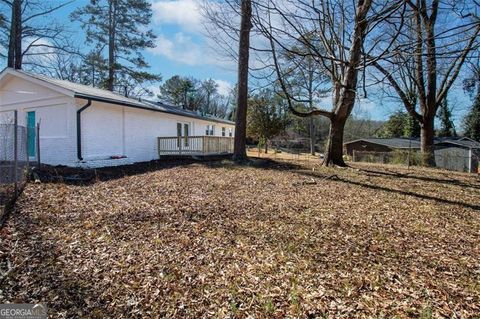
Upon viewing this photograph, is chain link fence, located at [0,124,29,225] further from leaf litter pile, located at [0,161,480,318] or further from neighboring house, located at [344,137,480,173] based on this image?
neighboring house, located at [344,137,480,173]

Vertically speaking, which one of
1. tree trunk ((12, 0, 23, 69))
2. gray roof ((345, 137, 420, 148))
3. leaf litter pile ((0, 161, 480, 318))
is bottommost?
leaf litter pile ((0, 161, 480, 318))

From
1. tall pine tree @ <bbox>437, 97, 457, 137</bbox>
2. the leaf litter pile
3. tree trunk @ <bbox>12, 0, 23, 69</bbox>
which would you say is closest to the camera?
the leaf litter pile

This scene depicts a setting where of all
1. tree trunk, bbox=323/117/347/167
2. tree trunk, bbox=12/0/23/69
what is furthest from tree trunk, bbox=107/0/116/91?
tree trunk, bbox=323/117/347/167

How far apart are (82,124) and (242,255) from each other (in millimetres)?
9789

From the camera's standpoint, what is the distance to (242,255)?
10.5ft

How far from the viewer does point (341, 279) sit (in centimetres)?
269

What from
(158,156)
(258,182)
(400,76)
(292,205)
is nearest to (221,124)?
(158,156)

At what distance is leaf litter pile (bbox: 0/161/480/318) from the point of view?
2.39 m

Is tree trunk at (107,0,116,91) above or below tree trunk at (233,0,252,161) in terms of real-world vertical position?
above

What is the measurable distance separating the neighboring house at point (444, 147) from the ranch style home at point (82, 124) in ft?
45.2

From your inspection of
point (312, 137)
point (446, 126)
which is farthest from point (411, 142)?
point (446, 126)

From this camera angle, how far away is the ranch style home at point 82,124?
10.5 metres

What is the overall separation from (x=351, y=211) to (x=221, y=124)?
1906 centimetres

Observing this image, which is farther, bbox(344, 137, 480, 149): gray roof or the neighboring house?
Answer: bbox(344, 137, 480, 149): gray roof
